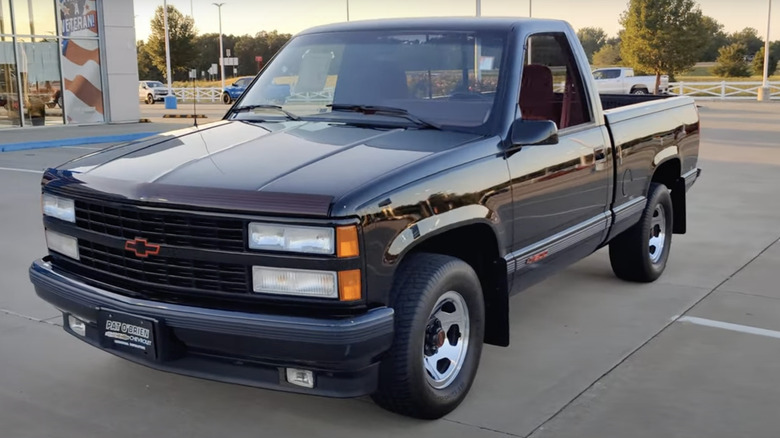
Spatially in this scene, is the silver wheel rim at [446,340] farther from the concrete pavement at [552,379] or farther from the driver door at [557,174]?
the driver door at [557,174]

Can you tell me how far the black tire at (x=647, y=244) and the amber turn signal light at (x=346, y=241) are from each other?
3.42m

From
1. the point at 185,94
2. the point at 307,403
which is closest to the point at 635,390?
the point at 307,403

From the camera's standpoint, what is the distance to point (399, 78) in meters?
4.53

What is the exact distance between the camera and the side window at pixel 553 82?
5094 millimetres

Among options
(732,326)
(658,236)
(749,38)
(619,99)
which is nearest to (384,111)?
(732,326)

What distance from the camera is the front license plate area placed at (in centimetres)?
337

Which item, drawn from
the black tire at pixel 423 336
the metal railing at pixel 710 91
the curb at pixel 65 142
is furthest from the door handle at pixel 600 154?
the metal railing at pixel 710 91

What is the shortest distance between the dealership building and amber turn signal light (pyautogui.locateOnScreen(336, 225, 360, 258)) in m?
20.2

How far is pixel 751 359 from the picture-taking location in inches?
181

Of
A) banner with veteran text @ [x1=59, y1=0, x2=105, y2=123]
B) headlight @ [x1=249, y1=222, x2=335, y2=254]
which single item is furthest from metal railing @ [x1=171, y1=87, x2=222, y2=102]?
headlight @ [x1=249, y1=222, x2=335, y2=254]

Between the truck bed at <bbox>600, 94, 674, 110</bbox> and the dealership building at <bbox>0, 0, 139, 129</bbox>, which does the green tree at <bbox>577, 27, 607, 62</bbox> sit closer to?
the dealership building at <bbox>0, 0, 139, 129</bbox>

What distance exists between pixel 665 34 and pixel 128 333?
42.8m

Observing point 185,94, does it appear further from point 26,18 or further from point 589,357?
point 589,357

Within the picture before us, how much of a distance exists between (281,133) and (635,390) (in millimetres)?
2286
